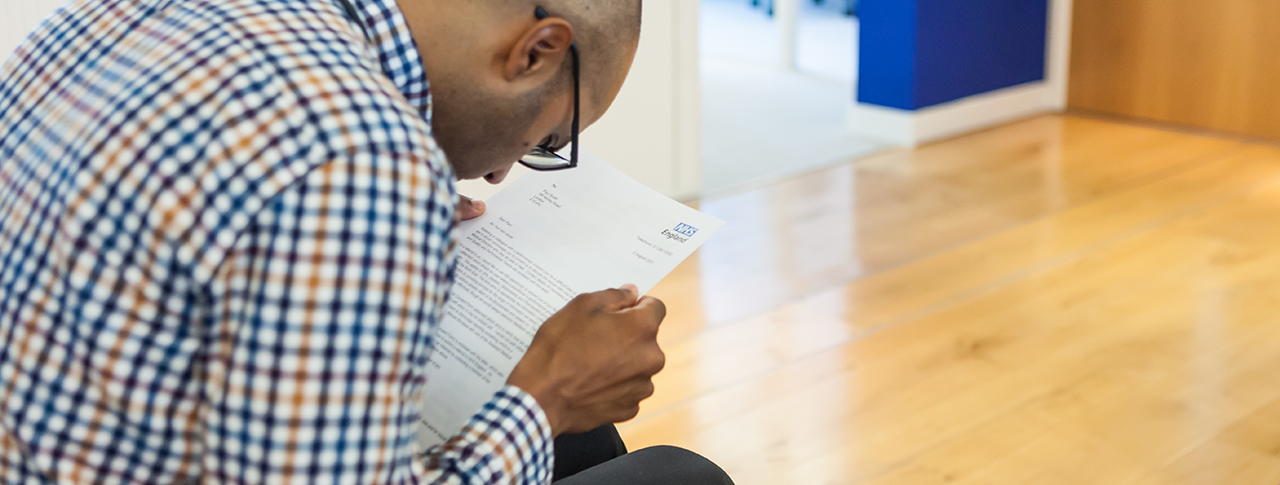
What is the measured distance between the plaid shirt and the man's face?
108mm

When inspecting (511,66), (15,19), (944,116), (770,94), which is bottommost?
(770,94)

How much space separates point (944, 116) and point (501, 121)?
3.38 metres

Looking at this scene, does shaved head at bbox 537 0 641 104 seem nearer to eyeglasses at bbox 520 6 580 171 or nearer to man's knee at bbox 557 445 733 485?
eyeglasses at bbox 520 6 580 171

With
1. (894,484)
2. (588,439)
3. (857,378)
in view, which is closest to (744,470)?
(894,484)

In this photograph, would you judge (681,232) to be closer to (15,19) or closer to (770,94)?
(15,19)

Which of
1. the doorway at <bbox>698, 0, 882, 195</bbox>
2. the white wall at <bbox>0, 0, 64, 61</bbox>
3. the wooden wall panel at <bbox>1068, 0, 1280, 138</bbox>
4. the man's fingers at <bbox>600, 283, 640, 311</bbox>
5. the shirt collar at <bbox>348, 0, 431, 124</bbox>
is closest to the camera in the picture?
the shirt collar at <bbox>348, 0, 431, 124</bbox>

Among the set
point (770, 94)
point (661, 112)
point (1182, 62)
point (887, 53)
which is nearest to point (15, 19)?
point (661, 112)

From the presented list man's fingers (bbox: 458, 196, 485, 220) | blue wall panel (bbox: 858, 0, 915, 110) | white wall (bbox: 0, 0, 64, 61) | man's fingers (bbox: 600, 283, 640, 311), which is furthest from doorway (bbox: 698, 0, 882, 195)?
man's fingers (bbox: 600, 283, 640, 311)

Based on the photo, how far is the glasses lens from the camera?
0.85 metres

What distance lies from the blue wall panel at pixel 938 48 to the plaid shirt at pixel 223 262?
3325 millimetres

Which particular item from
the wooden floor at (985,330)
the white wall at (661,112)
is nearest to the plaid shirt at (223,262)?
the wooden floor at (985,330)

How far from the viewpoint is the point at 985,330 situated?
2.20 metres

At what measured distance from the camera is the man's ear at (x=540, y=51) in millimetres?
649

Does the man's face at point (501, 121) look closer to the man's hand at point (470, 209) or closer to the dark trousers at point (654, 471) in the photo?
Result: the man's hand at point (470, 209)
